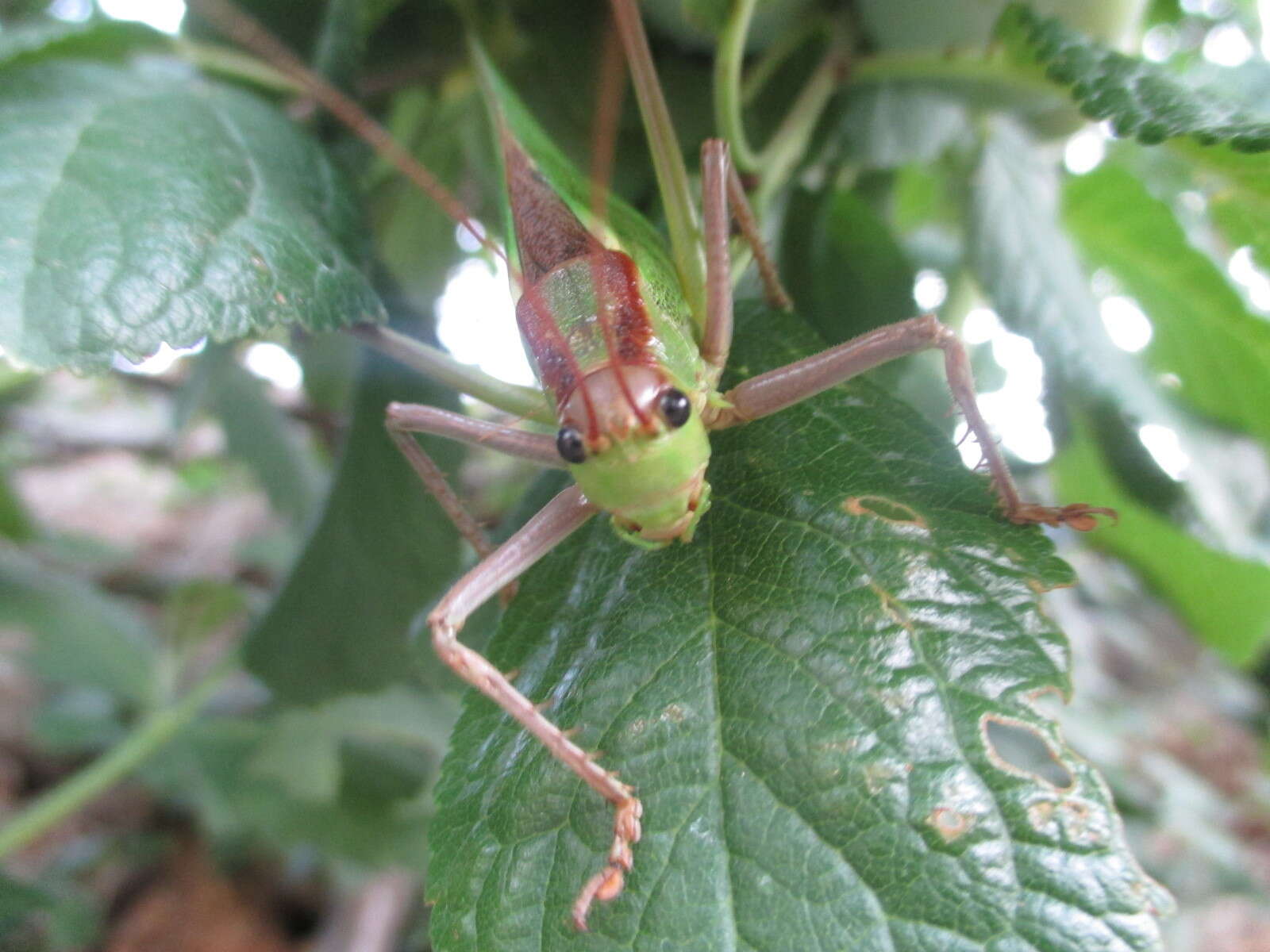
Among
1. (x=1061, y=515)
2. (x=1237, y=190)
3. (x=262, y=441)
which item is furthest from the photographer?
(x=262, y=441)

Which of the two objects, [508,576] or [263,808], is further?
[263,808]

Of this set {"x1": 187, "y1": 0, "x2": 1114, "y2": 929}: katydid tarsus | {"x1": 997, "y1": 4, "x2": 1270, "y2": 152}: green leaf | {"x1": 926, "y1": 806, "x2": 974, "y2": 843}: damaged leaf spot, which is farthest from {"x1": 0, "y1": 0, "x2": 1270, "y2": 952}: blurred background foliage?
{"x1": 926, "y1": 806, "x2": 974, "y2": 843}: damaged leaf spot

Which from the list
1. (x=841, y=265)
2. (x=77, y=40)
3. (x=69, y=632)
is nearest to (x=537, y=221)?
(x=841, y=265)

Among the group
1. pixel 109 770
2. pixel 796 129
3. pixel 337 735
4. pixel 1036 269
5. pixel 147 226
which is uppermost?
pixel 1036 269

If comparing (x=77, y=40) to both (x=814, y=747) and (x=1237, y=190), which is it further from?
(x=1237, y=190)

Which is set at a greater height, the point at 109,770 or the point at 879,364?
the point at 879,364

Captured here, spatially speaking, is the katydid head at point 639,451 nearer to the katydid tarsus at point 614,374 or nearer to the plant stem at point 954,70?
the katydid tarsus at point 614,374

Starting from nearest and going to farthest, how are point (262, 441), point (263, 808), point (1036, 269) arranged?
point (1036, 269) → point (263, 808) → point (262, 441)

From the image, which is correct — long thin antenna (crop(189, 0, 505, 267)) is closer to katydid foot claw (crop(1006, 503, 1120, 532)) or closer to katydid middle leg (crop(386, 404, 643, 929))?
katydid middle leg (crop(386, 404, 643, 929))
